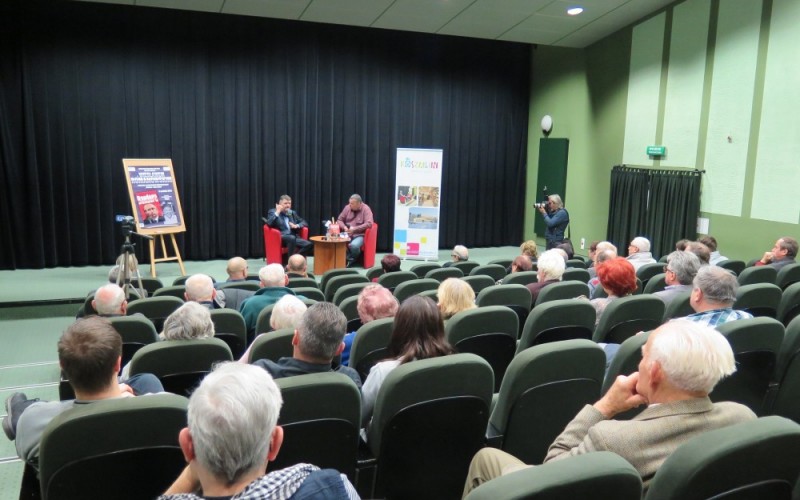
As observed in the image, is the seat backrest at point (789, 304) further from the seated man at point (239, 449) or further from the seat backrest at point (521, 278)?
the seated man at point (239, 449)

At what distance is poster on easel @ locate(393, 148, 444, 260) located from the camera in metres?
10.5

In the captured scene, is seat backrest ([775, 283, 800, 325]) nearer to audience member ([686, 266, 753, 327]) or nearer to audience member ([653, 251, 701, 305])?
audience member ([653, 251, 701, 305])

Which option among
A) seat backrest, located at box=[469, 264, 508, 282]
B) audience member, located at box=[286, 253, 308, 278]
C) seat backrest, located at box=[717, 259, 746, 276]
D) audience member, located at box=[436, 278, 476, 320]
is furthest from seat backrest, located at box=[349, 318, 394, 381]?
seat backrest, located at box=[717, 259, 746, 276]

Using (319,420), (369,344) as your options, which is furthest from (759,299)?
(319,420)

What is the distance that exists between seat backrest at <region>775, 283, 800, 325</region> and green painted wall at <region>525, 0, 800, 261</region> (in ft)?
12.7

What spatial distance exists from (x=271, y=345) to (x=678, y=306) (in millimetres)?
2573

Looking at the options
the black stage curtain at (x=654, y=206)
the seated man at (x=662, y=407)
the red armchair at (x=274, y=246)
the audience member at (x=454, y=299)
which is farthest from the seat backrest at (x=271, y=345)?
the black stage curtain at (x=654, y=206)

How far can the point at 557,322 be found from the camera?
337cm

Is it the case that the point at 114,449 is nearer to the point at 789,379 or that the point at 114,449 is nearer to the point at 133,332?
the point at 133,332

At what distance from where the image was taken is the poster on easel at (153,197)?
8312mm

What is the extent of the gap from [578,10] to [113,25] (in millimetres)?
7249

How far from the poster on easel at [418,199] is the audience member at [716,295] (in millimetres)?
7529

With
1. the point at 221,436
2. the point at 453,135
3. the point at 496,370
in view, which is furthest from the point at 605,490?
the point at 453,135

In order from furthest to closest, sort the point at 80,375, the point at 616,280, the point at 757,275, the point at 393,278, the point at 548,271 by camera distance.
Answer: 1. the point at 393,278
2. the point at 757,275
3. the point at 548,271
4. the point at 616,280
5. the point at 80,375
